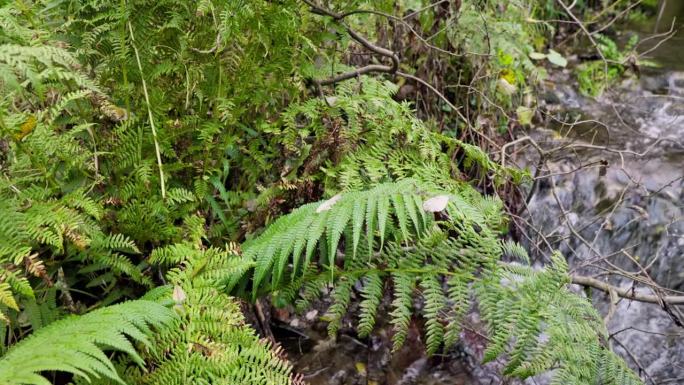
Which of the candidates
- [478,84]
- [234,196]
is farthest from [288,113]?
[478,84]

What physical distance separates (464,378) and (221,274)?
5.02 feet

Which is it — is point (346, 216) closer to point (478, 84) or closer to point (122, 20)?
point (122, 20)

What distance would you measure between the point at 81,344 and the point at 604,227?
3.41m

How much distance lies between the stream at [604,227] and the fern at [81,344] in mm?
974

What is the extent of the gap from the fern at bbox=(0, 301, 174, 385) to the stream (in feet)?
3.19

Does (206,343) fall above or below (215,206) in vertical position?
below

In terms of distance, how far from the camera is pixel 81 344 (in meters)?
1.24

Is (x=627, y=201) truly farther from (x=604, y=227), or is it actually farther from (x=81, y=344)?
(x=81, y=344)

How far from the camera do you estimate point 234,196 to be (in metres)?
2.19

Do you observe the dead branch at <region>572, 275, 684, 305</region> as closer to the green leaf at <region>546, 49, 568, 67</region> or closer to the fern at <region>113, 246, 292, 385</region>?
the fern at <region>113, 246, 292, 385</region>

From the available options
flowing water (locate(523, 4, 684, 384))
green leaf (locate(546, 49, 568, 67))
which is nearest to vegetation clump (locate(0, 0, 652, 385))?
flowing water (locate(523, 4, 684, 384))

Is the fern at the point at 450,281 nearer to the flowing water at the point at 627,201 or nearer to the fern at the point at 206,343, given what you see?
A: the fern at the point at 206,343

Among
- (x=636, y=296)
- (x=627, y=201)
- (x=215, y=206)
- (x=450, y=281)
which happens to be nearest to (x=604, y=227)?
(x=627, y=201)

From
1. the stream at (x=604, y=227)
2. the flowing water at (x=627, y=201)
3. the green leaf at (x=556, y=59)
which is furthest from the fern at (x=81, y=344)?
the green leaf at (x=556, y=59)
